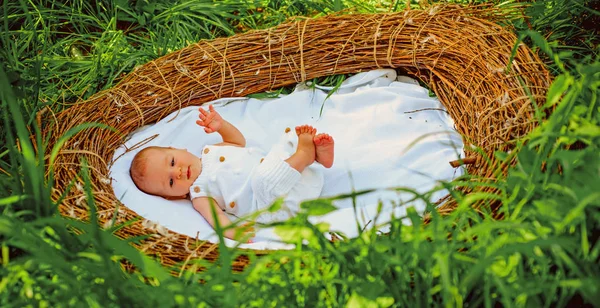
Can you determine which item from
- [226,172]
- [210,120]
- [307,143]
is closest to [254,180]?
[226,172]

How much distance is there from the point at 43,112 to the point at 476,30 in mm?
1891

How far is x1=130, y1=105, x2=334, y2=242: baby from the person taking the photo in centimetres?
244

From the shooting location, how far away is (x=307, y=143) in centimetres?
248

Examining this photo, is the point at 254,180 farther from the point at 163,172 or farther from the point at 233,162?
the point at 163,172

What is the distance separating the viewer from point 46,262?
141 cm

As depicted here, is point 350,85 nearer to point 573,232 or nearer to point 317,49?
point 317,49

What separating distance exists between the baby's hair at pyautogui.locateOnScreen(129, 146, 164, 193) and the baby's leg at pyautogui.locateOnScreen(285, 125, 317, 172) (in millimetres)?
571

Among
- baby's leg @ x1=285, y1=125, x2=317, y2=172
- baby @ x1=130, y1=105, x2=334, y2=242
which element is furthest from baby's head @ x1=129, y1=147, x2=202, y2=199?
baby's leg @ x1=285, y1=125, x2=317, y2=172

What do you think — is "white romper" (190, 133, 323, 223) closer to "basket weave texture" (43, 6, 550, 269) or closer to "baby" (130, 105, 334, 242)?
"baby" (130, 105, 334, 242)

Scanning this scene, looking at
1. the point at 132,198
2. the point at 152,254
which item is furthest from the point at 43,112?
the point at 152,254

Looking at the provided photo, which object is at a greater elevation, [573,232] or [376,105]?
[376,105]

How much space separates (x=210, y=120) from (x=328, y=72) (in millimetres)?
637

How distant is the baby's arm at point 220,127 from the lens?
263cm

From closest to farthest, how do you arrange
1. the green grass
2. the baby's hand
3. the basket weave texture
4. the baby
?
the green grass, the basket weave texture, the baby, the baby's hand
